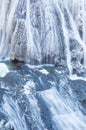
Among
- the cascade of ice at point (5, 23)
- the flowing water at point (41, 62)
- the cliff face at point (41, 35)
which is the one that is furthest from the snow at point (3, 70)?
the cascade of ice at point (5, 23)

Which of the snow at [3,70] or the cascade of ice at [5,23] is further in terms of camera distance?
the cascade of ice at [5,23]

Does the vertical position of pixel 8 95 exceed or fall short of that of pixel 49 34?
Result: it falls short

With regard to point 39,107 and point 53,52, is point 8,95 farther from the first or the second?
point 53,52

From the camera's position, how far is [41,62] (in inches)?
352

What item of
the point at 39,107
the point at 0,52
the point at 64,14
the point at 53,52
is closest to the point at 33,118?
the point at 39,107

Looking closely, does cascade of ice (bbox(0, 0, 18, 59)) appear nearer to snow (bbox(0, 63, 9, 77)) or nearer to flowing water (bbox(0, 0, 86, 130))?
flowing water (bbox(0, 0, 86, 130))

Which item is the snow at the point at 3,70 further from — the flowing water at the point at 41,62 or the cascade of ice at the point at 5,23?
the cascade of ice at the point at 5,23

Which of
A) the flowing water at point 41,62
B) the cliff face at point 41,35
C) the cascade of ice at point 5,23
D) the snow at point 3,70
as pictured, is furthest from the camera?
the cascade of ice at point 5,23

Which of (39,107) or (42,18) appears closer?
(39,107)

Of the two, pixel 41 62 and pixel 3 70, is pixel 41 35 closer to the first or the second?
pixel 41 62

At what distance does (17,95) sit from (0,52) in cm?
277

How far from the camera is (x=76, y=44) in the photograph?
9.16 m

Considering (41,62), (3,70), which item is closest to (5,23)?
(41,62)

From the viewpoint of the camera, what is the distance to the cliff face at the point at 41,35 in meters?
8.97
